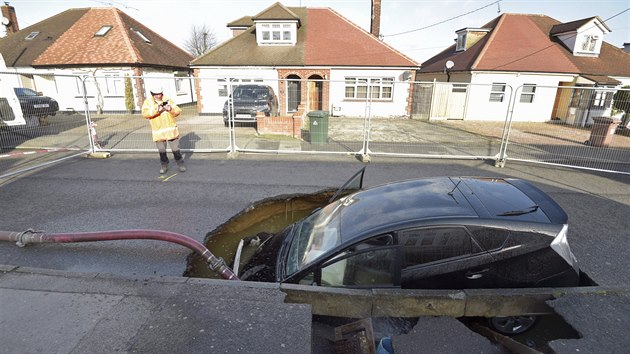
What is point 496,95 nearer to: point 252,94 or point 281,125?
point 281,125

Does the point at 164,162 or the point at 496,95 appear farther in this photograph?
the point at 496,95

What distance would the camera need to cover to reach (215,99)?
723 inches

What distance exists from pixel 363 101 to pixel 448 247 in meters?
16.4

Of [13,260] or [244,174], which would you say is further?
[244,174]

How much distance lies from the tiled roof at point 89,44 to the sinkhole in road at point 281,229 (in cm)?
1674

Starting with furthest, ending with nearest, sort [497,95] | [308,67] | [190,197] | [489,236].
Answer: [497,95], [308,67], [190,197], [489,236]

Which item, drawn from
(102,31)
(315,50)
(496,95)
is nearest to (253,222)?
(315,50)

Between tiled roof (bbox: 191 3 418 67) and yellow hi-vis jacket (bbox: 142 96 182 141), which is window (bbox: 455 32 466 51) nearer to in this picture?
tiled roof (bbox: 191 3 418 67)

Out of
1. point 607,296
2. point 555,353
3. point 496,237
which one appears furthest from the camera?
point 607,296

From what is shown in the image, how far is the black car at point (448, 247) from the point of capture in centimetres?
280

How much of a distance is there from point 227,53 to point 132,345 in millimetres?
18630

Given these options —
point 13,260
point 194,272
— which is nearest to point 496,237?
point 194,272

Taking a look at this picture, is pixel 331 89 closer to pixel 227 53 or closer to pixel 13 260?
pixel 227 53

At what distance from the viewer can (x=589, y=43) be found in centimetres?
1938
